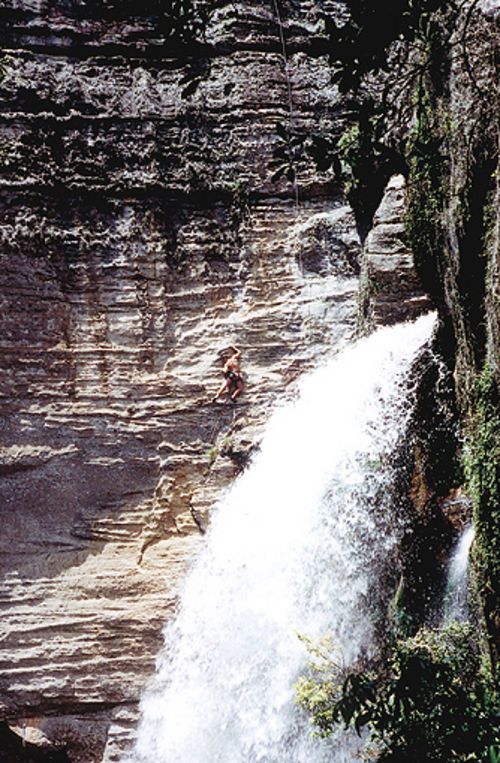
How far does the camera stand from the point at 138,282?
30.1 ft

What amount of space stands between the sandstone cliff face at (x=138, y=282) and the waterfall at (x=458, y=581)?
3214 millimetres

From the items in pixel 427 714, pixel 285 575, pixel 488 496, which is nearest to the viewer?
pixel 427 714

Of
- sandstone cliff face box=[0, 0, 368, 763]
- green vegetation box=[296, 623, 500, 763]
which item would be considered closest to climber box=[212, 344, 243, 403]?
sandstone cliff face box=[0, 0, 368, 763]

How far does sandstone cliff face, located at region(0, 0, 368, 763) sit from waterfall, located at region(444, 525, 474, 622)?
10.5 feet

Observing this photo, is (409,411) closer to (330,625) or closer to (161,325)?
(330,625)

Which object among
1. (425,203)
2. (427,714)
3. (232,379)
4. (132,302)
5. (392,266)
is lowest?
(232,379)

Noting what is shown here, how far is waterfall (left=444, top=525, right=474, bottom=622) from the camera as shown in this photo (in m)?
5.62

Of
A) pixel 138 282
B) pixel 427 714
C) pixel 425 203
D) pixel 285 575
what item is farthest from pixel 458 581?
pixel 138 282

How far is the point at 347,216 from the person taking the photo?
30.4 ft

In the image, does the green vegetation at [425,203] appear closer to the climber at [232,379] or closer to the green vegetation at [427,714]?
the climber at [232,379]

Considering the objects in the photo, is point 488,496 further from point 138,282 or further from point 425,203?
point 138,282

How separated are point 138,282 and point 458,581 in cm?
540

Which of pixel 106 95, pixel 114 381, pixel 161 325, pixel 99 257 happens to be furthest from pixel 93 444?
pixel 106 95

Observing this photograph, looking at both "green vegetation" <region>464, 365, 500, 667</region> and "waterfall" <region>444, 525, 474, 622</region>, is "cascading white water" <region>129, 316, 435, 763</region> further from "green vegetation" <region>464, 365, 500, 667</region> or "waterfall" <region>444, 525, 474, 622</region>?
"green vegetation" <region>464, 365, 500, 667</region>
